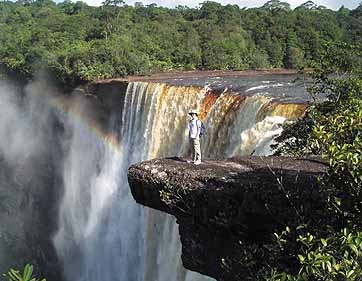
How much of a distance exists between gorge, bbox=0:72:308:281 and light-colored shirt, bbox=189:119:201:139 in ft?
7.14

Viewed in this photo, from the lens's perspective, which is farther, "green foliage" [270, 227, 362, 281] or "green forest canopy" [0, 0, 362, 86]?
"green forest canopy" [0, 0, 362, 86]

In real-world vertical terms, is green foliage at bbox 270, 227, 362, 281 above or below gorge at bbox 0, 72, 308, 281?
above

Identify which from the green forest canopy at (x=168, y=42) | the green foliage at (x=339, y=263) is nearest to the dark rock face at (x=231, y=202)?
the green foliage at (x=339, y=263)

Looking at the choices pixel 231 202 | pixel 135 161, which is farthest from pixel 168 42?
pixel 231 202

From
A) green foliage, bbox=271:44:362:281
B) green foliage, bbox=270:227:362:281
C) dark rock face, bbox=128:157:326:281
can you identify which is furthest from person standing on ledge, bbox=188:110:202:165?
green foliage, bbox=270:227:362:281

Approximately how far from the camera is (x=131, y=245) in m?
16.2

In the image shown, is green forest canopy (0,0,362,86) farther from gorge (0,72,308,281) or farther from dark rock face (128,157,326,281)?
dark rock face (128,157,326,281)

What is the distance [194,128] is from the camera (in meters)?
7.84

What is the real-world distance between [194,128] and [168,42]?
74.3ft

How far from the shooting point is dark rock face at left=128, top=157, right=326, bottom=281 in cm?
591

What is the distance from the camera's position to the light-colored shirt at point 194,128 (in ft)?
25.6

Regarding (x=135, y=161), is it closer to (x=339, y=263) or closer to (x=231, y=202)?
(x=231, y=202)

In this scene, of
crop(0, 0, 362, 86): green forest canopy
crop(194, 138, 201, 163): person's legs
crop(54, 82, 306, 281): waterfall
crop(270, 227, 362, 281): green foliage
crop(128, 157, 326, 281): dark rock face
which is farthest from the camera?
crop(0, 0, 362, 86): green forest canopy

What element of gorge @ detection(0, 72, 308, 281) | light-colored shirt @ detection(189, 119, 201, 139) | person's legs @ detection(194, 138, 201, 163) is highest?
light-colored shirt @ detection(189, 119, 201, 139)
